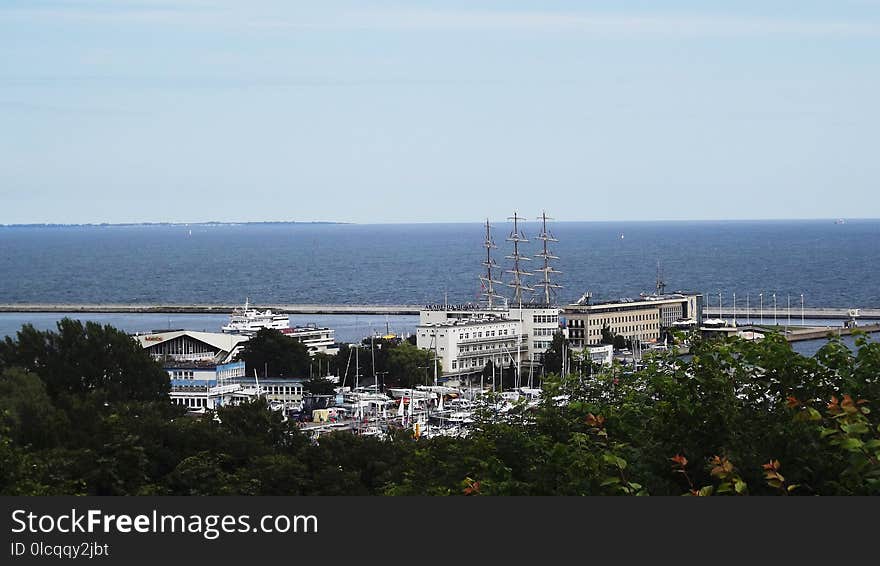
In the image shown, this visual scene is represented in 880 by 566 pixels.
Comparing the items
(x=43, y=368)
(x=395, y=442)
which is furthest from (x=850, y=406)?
(x=43, y=368)

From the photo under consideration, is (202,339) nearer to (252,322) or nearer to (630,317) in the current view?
(252,322)

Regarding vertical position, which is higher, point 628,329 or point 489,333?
point 489,333

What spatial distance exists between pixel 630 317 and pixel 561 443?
1473 inches

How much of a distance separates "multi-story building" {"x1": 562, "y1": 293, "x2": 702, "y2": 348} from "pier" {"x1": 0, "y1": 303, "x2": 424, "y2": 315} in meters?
12.6

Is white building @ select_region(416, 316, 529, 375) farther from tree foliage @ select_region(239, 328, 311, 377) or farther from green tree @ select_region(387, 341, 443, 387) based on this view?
tree foliage @ select_region(239, 328, 311, 377)

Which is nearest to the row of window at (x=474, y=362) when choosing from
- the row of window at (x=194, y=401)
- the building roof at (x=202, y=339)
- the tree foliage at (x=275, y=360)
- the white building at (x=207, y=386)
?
the tree foliage at (x=275, y=360)

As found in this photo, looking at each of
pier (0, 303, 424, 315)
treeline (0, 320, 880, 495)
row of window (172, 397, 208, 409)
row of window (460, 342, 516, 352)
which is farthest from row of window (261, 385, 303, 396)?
pier (0, 303, 424, 315)

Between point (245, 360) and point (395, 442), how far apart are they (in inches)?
779

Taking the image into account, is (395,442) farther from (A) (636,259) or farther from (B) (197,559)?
(A) (636,259)

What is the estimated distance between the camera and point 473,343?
39969mm

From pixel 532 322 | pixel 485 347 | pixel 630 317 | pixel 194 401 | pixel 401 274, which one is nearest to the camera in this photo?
pixel 194 401

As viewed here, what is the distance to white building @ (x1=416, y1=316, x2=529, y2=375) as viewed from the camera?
127 feet

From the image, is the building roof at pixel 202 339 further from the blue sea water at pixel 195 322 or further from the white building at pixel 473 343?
the blue sea water at pixel 195 322

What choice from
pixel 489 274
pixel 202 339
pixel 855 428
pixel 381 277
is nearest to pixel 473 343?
pixel 202 339
